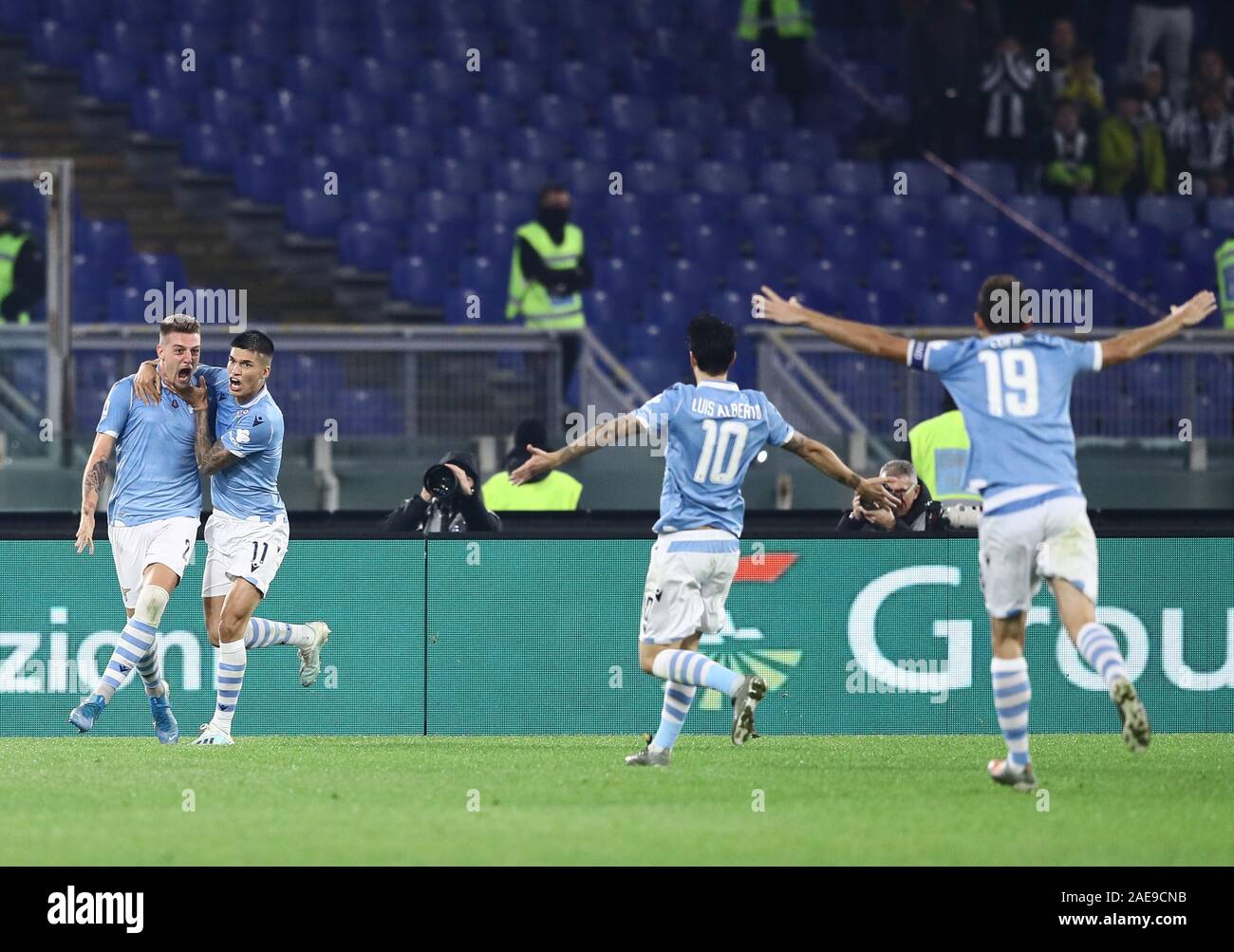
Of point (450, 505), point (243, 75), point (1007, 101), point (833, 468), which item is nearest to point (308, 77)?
point (243, 75)

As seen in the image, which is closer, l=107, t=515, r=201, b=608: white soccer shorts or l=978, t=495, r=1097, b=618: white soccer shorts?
l=978, t=495, r=1097, b=618: white soccer shorts

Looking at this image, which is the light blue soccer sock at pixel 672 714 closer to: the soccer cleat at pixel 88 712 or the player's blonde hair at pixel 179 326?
the soccer cleat at pixel 88 712

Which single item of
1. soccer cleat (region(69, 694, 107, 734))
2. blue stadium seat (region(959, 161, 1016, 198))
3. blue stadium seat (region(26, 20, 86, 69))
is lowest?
soccer cleat (region(69, 694, 107, 734))

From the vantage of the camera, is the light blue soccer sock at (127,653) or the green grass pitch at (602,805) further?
the light blue soccer sock at (127,653)

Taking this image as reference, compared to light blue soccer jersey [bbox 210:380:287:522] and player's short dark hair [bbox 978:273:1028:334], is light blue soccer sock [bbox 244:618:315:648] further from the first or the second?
player's short dark hair [bbox 978:273:1028:334]

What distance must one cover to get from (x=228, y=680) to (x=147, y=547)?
0.78 meters

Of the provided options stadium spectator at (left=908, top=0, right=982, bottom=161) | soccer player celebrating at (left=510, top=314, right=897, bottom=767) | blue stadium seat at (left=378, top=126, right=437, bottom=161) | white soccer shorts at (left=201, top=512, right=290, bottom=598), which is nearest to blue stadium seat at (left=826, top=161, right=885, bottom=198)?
stadium spectator at (left=908, top=0, right=982, bottom=161)

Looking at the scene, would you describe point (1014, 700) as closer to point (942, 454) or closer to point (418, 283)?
point (942, 454)

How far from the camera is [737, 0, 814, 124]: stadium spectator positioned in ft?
75.5

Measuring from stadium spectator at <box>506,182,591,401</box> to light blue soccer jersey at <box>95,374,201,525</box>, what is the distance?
7.96m

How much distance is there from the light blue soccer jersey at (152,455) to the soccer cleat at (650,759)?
2677 millimetres

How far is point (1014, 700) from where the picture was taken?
8.73m

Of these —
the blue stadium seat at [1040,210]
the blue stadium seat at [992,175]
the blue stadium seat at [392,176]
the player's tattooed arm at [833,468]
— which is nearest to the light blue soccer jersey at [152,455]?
the player's tattooed arm at [833,468]

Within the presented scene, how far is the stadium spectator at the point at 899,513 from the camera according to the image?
488 inches
